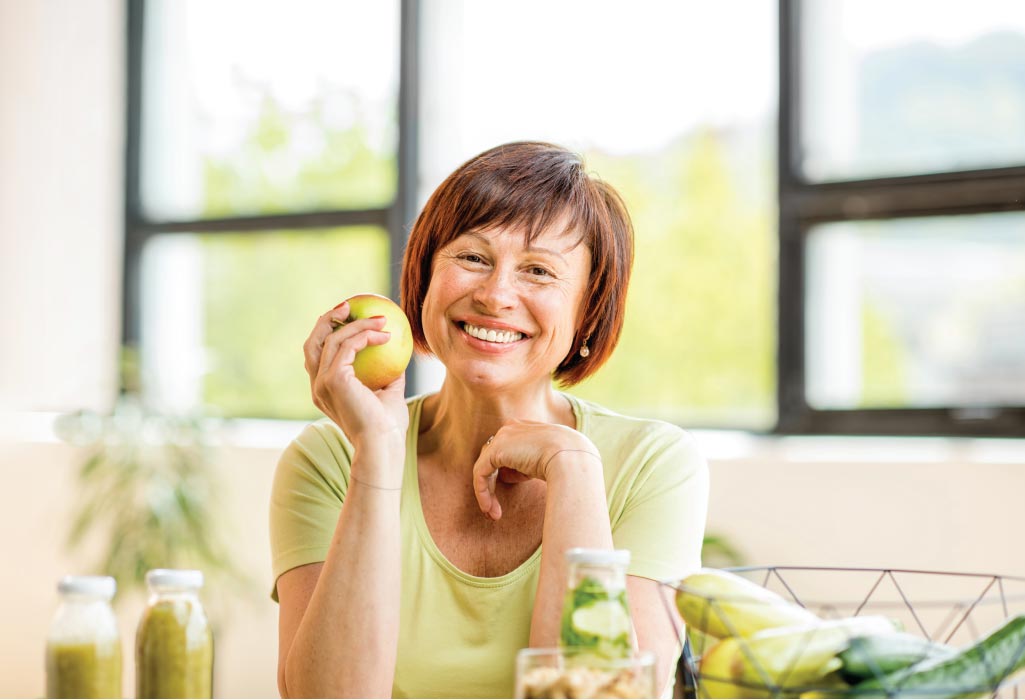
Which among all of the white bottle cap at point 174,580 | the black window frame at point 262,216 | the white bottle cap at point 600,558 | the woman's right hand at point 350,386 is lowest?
the white bottle cap at point 174,580

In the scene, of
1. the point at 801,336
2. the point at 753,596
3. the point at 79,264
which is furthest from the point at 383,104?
the point at 753,596

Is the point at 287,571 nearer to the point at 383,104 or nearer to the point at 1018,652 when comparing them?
the point at 1018,652

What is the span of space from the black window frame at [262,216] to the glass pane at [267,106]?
3 centimetres

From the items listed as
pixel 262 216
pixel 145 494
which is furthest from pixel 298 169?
pixel 145 494

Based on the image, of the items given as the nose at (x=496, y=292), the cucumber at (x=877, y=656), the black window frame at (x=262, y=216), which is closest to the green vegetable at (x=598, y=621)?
the cucumber at (x=877, y=656)

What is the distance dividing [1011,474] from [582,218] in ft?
4.19

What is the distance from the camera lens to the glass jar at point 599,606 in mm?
805

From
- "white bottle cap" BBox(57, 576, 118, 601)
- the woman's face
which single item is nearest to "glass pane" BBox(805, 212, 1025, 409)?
the woman's face

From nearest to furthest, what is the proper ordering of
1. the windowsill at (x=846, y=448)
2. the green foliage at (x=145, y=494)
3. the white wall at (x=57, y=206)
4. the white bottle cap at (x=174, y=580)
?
the white bottle cap at (x=174, y=580) < the windowsill at (x=846, y=448) < the green foliage at (x=145, y=494) < the white wall at (x=57, y=206)

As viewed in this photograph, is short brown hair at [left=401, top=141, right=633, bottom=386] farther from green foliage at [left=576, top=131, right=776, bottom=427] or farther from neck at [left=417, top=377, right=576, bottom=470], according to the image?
green foliage at [left=576, top=131, right=776, bottom=427]

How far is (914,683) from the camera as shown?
0.77 m

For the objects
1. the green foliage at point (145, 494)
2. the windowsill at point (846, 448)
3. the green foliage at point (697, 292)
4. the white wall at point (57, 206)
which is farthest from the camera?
the white wall at point (57, 206)

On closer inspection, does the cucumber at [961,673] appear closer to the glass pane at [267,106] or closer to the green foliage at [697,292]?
the green foliage at [697,292]

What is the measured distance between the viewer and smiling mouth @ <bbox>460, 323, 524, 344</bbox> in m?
1.44
